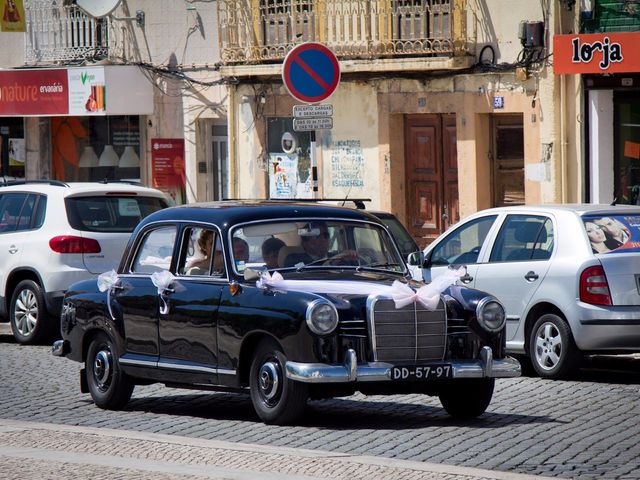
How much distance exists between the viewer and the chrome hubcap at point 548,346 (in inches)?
557

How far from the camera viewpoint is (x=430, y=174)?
26.6m

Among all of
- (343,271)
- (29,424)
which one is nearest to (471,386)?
(343,271)

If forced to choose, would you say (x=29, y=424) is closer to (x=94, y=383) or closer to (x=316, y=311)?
(x=94, y=383)

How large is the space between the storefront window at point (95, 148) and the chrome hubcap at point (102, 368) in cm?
1916

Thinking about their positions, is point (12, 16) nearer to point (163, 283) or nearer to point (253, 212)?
point (163, 283)

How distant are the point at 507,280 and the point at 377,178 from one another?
1237cm

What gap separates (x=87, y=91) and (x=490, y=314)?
20536mm

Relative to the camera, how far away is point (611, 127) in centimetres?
2350

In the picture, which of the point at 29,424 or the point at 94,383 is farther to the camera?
the point at 94,383

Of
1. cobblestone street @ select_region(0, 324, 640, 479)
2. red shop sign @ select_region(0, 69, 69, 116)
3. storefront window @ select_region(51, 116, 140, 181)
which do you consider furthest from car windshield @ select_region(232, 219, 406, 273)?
storefront window @ select_region(51, 116, 140, 181)

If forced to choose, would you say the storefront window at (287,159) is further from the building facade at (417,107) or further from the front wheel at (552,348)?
the front wheel at (552,348)

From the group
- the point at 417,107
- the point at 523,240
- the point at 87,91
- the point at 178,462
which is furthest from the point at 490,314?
the point at 87,91

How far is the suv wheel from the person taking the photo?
18.3 m

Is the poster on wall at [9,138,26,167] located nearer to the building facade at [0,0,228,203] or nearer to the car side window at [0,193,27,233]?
the building facade at [0,0,228,203]
